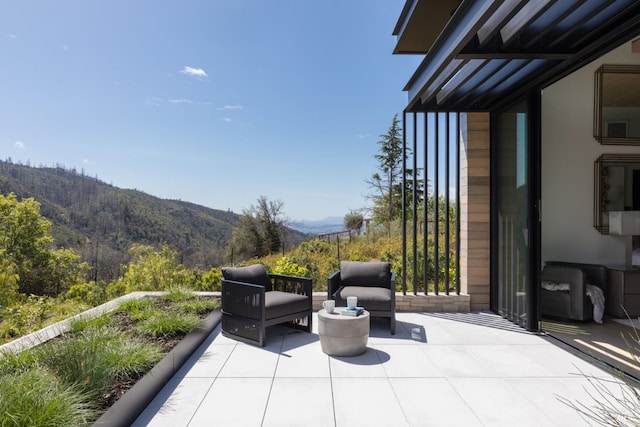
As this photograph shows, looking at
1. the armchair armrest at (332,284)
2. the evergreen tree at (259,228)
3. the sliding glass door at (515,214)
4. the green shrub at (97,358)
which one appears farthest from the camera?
the evergreen tree at (259,228)

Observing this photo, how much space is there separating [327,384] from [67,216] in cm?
2639

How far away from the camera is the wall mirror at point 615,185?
199 inches

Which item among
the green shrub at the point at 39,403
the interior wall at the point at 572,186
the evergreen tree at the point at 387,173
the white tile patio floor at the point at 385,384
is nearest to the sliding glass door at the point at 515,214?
the white tile patio floor at the point at 385,384

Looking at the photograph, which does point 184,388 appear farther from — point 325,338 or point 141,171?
point 141,171

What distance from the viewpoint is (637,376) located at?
297 centimetres

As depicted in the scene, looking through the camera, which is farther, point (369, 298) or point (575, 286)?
point (575, 286)

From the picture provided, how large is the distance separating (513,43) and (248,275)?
12.3ft

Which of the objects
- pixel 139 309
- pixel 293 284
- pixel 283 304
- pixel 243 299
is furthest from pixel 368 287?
pixel 139 309

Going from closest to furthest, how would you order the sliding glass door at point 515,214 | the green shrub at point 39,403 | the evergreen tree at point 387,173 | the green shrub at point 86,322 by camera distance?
the green shrub at point 39,403 → the green shrub at point 86,322 → the sliding glass door at point 515,214 → the evergreen tree at point 387,173

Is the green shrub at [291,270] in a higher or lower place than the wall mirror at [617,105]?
lower

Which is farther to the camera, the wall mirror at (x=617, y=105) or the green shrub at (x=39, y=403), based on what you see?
the wall mirror at (x=617, y=105)

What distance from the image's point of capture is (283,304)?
390 cm

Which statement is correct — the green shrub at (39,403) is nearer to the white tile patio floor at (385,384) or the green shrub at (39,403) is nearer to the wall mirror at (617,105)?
the white tile patio floor at (385,384)

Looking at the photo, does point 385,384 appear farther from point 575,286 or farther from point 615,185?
point 615,185
